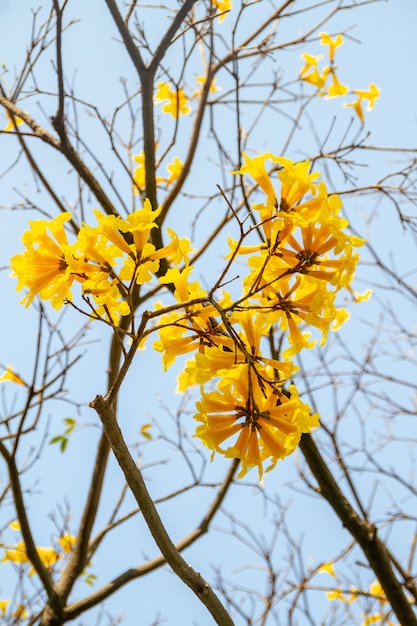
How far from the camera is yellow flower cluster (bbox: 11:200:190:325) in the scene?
164cm

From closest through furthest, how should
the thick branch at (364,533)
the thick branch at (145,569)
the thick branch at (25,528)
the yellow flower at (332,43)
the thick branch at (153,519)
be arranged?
the thick branch at (153,519) < the thick branch at (364,533) < the thick branch at (25,528) < the thick branch at (145,569) < the yellow flower at (332,43)

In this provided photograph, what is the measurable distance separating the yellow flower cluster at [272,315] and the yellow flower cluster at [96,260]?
0.14 m

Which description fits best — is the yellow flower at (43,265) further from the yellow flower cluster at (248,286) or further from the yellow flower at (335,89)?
the yellow flower at (335,89)

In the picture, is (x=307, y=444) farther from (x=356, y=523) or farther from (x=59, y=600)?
(x=59, y=600)

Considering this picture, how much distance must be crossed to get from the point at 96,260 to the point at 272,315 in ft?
1.54

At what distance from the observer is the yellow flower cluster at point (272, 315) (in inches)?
62.7

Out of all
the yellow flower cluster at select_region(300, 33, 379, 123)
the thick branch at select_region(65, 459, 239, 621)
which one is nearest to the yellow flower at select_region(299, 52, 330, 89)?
the yellow flower cluster at select_region(300, 33, 379, 123)

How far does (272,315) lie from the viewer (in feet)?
5.56

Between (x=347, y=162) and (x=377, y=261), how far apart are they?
0.99 m

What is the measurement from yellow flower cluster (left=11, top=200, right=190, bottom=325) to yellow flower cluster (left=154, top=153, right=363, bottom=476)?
145 millimetres

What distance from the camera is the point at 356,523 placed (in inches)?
119

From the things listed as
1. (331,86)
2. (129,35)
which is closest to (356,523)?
(129,35)

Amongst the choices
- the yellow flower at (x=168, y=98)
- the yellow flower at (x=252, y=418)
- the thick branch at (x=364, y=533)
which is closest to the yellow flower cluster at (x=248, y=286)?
the yellow flower at (x=252, y=418)

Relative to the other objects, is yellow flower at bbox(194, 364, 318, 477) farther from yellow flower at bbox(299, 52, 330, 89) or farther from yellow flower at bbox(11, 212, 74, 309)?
yellow flower at bbox(299, 52, 330, 89)
